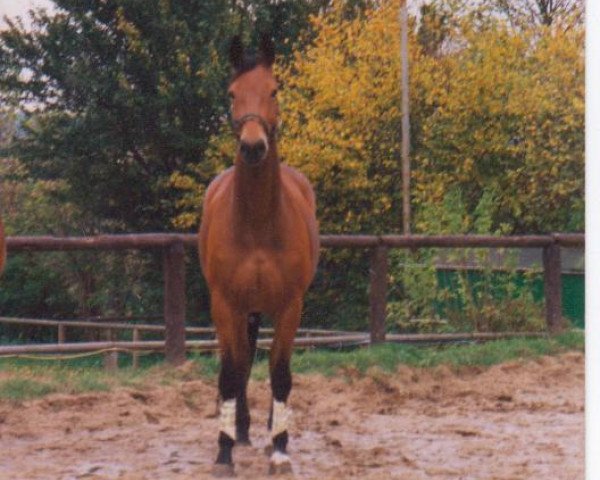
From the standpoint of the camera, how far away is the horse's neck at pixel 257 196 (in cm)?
541

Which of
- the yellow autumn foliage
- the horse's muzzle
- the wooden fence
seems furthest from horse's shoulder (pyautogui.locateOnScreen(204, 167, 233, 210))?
the yellow autumn foliage

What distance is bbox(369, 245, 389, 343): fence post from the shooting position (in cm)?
986

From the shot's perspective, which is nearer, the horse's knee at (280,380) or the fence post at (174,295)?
the horse's knee at (280,380)

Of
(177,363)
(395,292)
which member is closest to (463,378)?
(177,363)

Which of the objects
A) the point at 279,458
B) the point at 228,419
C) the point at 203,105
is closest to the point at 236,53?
the point at 228,419

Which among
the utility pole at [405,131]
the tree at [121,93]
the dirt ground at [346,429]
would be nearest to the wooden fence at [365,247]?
the dirt ground at [346,429]

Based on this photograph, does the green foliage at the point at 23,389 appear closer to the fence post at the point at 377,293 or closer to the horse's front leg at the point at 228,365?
the horse's front leg at the point at 228,365

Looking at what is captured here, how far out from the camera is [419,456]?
5.76 metres

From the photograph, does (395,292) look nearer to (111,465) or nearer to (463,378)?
(463,378)

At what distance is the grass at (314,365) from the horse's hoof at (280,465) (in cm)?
241

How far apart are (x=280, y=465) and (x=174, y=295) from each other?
3.56 m

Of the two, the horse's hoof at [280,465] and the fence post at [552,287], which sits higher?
the fence post at [552,287]

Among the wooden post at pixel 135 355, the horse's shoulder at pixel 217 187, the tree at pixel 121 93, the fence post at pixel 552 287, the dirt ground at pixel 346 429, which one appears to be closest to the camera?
the dirt ground at pixel 346 429

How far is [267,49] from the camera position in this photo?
546 cm
